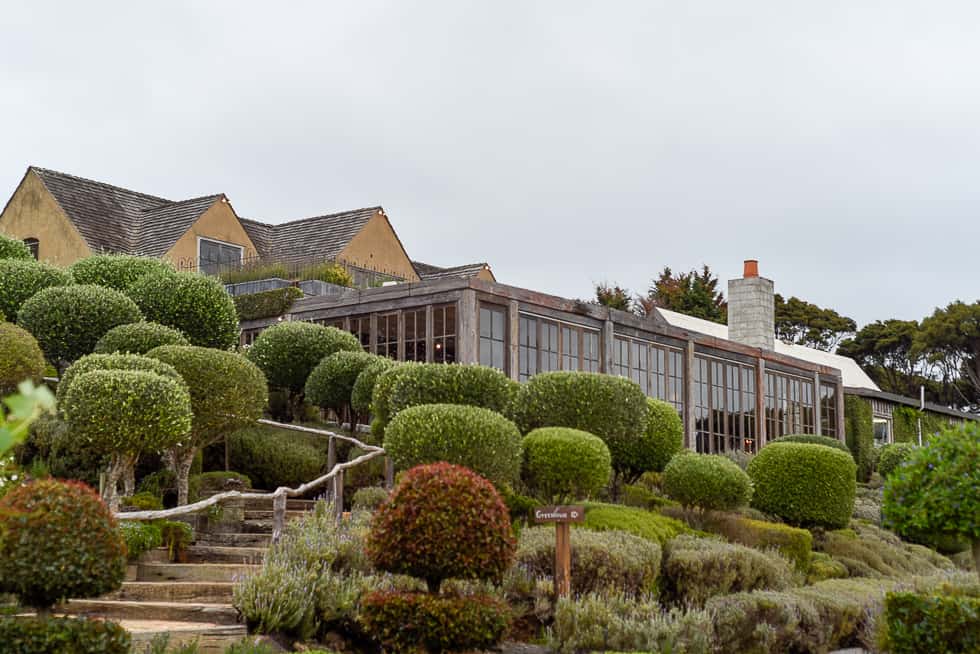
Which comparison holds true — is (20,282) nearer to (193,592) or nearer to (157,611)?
(193,592)

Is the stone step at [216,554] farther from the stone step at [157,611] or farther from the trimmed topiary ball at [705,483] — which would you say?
the trimmed topiary ball at [705,483]

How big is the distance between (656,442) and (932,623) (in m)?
6.64

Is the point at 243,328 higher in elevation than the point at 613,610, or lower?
higher

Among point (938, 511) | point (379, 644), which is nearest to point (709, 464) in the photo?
point (938, 511)

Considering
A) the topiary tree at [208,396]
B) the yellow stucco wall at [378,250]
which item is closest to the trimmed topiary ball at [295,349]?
the topiary tree at [208,396]

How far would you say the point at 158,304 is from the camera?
16.3 meters

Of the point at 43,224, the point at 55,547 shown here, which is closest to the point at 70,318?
the point at 55,547

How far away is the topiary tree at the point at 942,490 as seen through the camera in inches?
403

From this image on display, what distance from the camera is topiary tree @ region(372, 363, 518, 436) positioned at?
13.9 metres

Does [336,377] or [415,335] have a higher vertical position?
[415,335]

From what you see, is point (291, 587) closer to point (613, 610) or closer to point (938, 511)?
point (613, 610)

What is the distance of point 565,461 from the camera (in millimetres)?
12922

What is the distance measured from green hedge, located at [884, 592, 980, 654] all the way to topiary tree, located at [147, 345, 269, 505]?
24.6ft

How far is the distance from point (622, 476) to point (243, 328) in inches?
302
